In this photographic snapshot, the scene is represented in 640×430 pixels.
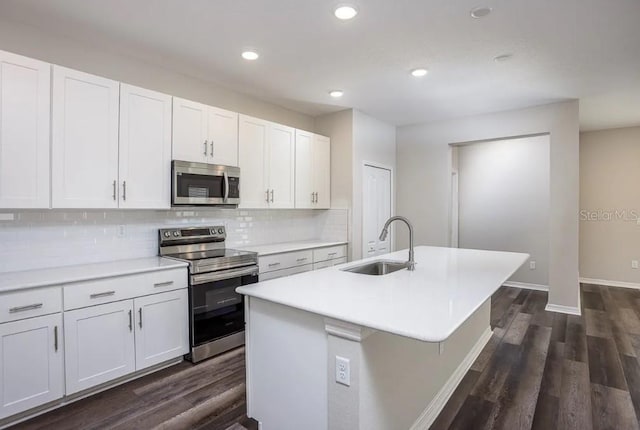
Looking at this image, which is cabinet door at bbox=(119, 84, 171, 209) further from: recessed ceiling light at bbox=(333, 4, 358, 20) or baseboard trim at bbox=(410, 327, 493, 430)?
baseboard trim at bbox=(410, 327, 493, 430)

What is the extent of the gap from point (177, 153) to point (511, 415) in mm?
3183

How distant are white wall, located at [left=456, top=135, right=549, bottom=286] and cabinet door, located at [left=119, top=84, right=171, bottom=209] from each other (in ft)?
16.7

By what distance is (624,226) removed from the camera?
5691 millimetres

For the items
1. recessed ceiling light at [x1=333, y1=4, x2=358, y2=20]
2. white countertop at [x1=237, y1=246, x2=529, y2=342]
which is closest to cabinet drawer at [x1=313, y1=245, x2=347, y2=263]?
white countertop at [x1=237, y1=246, x2=529, y2=342]

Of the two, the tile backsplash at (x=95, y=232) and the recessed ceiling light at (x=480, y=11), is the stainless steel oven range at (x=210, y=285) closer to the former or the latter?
the tile backsplash at (x=95, y=232)

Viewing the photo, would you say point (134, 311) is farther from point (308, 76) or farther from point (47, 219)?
point (308, 76)

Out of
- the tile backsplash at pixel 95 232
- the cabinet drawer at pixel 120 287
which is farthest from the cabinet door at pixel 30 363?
the tile backsplash at pixel 95 232

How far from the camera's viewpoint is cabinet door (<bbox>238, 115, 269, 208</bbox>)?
360 cm

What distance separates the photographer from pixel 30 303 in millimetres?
2061

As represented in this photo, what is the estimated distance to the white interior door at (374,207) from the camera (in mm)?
4795

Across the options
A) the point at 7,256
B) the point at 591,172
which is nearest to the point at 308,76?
the point at 7,256

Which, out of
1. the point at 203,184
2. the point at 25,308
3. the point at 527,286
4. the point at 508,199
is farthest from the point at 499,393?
the point at 508,199

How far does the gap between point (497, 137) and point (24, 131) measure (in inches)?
196

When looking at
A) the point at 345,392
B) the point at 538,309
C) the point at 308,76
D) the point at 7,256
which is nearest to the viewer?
the point at 345,392
